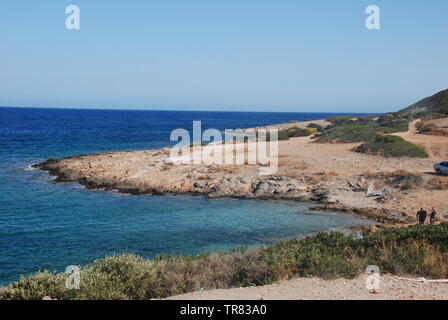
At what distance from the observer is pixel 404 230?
12.3m

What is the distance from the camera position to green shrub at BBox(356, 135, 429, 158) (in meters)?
30.7

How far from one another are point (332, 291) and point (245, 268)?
2401mm

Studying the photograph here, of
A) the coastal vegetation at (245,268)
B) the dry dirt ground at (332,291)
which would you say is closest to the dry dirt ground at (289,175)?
the coastal vegetation at (245,268)

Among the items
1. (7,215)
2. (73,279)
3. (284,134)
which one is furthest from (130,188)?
(284,134)

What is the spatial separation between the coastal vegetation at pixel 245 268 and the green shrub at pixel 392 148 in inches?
818

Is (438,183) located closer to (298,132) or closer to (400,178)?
(400,178)

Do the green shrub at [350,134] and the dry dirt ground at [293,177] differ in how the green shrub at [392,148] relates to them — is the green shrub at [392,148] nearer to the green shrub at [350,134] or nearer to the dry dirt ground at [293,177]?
the dry dirt ground at [293,177]

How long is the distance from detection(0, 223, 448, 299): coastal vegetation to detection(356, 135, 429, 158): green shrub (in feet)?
68.1

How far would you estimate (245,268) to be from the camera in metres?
10.1

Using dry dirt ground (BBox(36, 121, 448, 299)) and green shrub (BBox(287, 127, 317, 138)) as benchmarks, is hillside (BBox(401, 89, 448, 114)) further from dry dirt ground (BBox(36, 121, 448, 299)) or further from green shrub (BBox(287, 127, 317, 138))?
dry dirt ground (BBox(36, 121, 448, 299))

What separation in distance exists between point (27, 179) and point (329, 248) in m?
27.1

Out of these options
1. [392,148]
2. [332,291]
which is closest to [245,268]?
[332,291]

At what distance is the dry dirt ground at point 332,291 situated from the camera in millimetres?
8102
